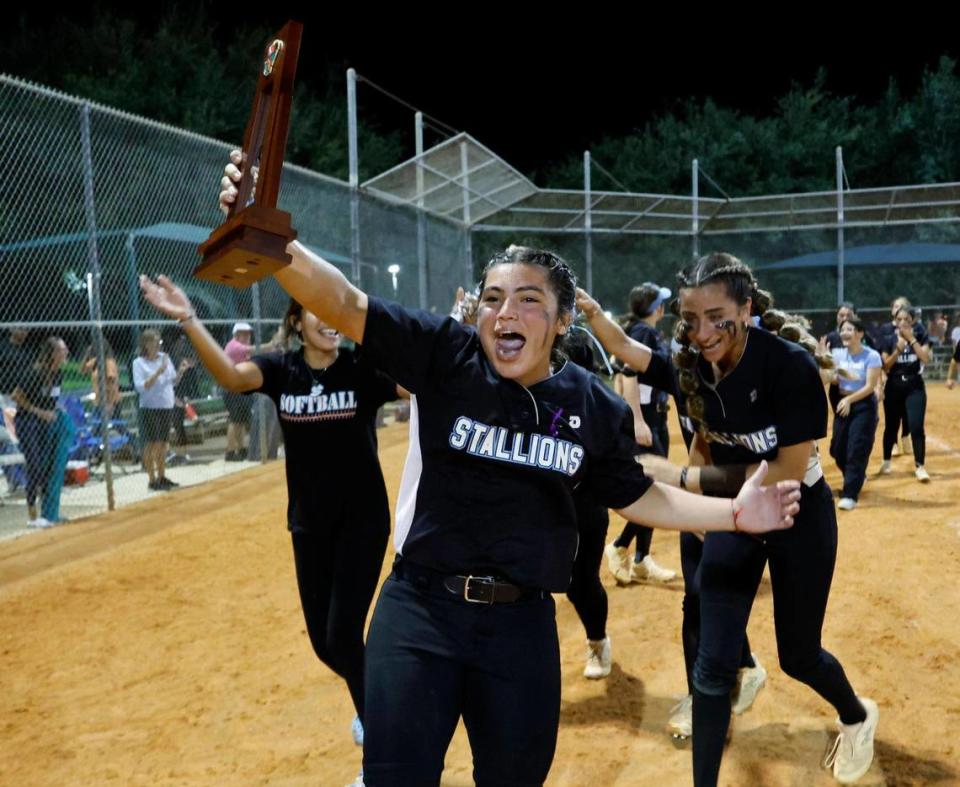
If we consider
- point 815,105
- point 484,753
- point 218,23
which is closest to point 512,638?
point 484,753

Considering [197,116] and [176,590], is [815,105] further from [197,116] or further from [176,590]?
[176,590]

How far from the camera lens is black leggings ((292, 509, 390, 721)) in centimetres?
350

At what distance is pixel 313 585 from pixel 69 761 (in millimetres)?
1514

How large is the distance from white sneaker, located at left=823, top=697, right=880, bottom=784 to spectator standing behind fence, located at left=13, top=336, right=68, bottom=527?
7624mm

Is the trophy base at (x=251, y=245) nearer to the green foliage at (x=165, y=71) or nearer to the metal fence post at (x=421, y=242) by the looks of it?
the metal fence post at (x=421, y=242)

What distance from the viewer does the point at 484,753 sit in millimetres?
2248

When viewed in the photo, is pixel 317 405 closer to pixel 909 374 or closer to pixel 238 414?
pixel 909 374

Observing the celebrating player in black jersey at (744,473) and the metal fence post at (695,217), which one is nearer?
the celebrating player in black jersey at (744,473)

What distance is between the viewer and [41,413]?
8492 millimetres

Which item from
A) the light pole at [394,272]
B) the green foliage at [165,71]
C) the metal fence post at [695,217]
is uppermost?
the green foliage at [165,71]

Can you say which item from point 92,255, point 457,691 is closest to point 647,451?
point 457,691

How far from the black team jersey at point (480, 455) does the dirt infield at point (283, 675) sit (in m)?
1.82

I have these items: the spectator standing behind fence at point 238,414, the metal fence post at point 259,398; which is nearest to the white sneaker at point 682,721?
the metal fence post at point 259,398

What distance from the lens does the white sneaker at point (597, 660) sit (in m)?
4.67
